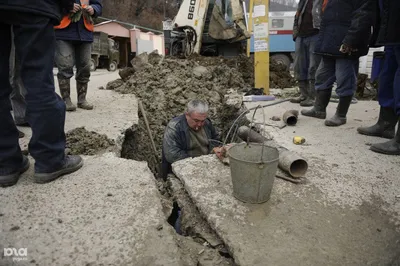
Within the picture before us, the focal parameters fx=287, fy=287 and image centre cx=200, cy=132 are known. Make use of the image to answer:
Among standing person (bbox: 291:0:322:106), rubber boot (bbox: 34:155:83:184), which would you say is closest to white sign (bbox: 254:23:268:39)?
standing person (bbox: 291:0:322:106)

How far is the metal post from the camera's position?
18.6ft

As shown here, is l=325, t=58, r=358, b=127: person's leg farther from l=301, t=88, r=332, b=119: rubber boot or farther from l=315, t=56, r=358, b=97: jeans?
l=301, t=88, r=332, b=119: rubber boot

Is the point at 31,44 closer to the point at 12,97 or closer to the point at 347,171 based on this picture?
the point at 12,97

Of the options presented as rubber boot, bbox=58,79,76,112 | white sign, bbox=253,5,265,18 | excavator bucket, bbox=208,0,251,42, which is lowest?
rubber boot, bbox=58,79,76,112

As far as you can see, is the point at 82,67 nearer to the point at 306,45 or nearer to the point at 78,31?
the point at 78,31

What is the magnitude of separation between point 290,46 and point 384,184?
41.0 feet

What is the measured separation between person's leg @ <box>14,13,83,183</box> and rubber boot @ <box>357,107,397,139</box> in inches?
125

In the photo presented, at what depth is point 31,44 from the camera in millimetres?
1738

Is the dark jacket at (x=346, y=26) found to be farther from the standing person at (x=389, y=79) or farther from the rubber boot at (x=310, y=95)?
the rubber boot at (x=310, y=95)

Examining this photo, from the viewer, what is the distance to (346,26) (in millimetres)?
3438

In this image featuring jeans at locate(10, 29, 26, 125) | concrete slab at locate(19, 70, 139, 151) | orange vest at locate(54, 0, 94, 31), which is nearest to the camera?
jeans at locate(10, 29, 26, 125)

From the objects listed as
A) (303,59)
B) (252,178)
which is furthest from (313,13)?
(252,178)

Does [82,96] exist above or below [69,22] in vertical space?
below

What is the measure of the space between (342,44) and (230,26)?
6.34 meters
